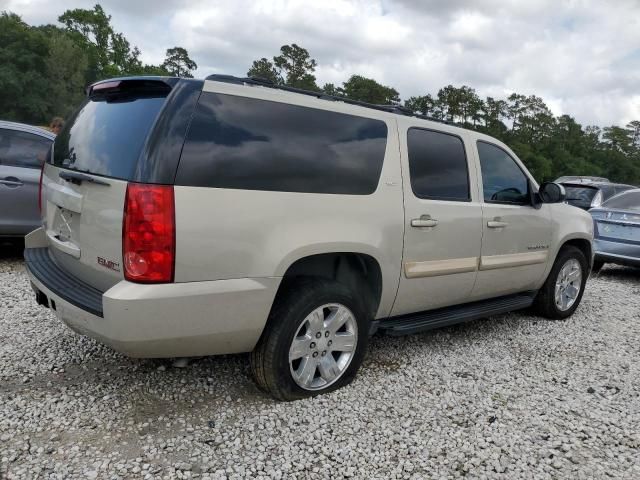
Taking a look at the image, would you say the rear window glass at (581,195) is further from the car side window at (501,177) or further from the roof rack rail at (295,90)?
the roof rack rail at (295,90)

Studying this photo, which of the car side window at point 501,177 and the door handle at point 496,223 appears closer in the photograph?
the door handle at point 496,223

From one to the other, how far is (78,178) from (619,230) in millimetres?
7259

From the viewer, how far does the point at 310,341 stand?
290 cm

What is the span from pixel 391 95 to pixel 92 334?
197 feet

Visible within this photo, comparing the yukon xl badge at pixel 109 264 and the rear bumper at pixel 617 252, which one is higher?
the yukon xl badge at pixel 109 264

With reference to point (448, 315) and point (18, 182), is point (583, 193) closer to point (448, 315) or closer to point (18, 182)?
point (448, 315)

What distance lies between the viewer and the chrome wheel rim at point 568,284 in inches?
193

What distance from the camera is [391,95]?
59219 mm

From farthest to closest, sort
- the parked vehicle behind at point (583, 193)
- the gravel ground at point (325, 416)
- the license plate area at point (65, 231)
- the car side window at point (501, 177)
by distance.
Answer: the parked vehicle behind at point (583, 193), the car side window at point (501, 177), the license plate area at point (65, 231), the gravel ground at point (325, 416)

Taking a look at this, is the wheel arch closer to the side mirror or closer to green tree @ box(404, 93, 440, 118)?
the side mirror

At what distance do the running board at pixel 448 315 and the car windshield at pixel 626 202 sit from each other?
12.9ft

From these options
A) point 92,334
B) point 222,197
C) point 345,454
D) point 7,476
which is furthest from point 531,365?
point 7,476

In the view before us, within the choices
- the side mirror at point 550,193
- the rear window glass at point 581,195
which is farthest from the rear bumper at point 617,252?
the side mirror at point 550,193

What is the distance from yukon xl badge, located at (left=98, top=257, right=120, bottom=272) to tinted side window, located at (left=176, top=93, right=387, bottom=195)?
516 millimetres
